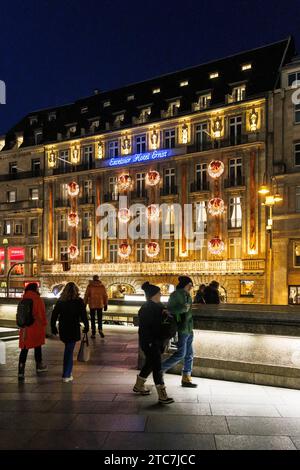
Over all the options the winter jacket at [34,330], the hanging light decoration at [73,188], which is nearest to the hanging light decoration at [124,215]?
the hanging light decoration at [73,188]

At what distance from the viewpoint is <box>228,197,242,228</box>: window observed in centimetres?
4434

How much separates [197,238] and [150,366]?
3720cm

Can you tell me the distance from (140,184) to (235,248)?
11.2 m

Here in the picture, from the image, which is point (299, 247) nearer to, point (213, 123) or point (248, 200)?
point (248, 200)

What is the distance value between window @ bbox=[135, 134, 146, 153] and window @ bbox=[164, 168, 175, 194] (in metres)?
3.47

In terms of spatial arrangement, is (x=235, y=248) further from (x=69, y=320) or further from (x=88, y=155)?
(x=69, y=320)

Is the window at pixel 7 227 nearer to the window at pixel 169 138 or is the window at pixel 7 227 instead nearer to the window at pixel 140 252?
the window at pixel 140 252

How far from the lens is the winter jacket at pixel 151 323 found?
30.3ft

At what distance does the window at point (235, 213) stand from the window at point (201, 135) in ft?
17.4

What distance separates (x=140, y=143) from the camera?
50.8 meters

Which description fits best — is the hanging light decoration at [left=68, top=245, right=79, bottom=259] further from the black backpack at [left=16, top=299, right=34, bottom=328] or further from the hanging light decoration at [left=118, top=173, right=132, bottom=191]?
the black backpack at [left=16, top=299, right=34, bottom=328]

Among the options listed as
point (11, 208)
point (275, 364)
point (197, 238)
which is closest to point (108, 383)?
point (275, 364)

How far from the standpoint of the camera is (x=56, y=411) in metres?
8.52

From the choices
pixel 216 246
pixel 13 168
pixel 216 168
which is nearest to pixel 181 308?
pixel 216 246
